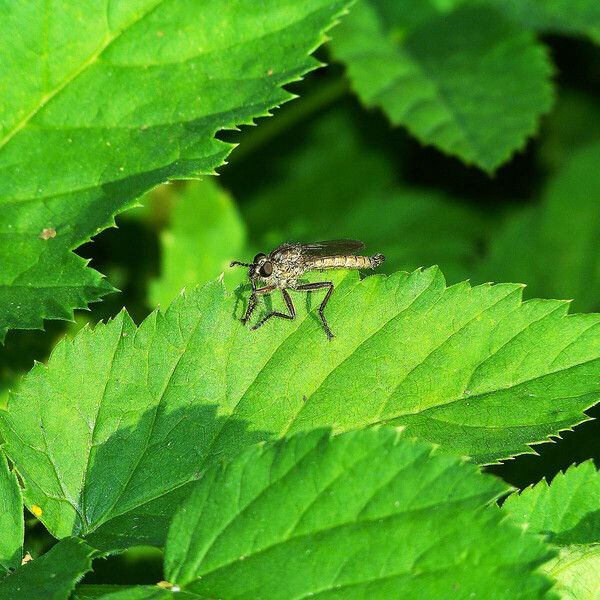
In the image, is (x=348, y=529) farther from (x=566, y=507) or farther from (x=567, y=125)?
(x=567, y=125)

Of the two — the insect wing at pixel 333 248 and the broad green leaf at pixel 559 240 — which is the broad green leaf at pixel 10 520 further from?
the broad green leaf at pixel 559 240

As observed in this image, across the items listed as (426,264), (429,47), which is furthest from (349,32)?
(426,264)

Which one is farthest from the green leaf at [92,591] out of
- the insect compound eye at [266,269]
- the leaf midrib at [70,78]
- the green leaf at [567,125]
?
the green leaf at [567,125]

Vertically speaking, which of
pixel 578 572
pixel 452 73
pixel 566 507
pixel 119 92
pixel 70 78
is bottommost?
pixel 578 572

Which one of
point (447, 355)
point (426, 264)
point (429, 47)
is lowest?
point (426, 264)

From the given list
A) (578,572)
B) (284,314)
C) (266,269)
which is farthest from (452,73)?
(578,572)

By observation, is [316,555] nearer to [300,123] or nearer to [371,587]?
[371,587]
